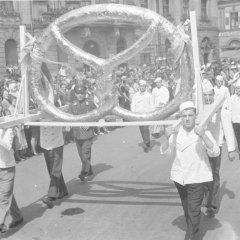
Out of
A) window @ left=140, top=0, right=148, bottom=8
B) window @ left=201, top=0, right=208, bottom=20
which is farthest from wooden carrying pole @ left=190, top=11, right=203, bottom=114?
window @ left=201, top=0, right=208, bottom=20

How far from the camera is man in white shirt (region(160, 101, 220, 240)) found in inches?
223

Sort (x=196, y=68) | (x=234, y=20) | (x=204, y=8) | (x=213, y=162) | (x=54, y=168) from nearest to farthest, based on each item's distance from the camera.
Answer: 1. (x=196, y=68)
2. (x=213, y=162)
3. (x=54, y=168)
4. (x=204, y=8)
5. (x=234, y=20)

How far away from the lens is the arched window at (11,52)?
32.1 meters

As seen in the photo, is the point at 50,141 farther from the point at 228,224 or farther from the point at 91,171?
the point at 228,224

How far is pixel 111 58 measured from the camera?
663cm

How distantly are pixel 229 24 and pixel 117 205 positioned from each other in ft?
169

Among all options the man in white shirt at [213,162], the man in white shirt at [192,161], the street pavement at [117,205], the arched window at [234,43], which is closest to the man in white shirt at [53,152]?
the street pavement at [117,205]

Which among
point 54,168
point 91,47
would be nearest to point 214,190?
point 54,168

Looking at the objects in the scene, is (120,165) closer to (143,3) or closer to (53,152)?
(53,152)

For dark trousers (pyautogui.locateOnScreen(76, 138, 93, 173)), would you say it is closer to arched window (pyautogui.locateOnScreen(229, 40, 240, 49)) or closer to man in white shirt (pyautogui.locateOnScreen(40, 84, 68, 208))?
man in white shirt (pyautogui.locateOnScreen(40, 84, 68, 208))

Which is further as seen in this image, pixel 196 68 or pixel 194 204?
pixel 196 68

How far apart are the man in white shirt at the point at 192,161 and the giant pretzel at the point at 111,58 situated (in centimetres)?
70

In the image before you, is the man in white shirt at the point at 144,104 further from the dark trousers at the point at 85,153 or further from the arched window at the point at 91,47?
the arched window at the point at 91,47

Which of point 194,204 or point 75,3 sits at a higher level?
point 75,3
